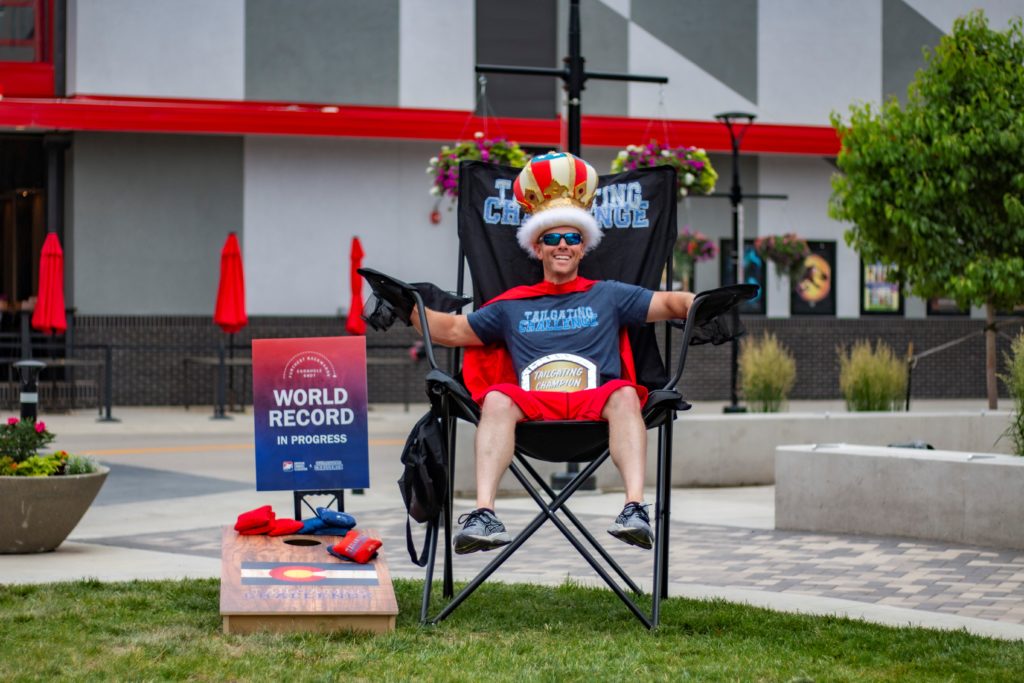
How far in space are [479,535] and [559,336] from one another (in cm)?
101

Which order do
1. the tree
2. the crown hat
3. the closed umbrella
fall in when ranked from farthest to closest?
the closed umbrella < the tree < the crown hat

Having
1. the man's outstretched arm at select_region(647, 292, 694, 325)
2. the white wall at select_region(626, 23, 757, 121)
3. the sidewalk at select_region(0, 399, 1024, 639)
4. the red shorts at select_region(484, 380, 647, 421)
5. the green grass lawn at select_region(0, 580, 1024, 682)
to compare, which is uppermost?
the white wall at select_region(626, 23, 757, 121)

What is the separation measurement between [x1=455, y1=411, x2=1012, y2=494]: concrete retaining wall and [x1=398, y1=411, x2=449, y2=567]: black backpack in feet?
16.1

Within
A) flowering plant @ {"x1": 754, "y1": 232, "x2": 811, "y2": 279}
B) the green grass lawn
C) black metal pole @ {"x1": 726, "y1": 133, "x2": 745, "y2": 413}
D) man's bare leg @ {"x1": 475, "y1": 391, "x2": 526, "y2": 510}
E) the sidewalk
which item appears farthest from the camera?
flowering plant @ {"x1": 754, "y1": 232, "x2": 811, "y2": 279}

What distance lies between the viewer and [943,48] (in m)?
15.3

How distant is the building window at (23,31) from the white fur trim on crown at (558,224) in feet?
55.1

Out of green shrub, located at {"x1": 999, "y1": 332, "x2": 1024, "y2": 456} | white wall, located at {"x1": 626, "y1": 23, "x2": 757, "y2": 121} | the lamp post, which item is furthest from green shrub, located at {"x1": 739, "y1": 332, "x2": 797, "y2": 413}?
white wall, located at {"x1": 626, "y1": 23, "x2": 757, "y2": 121}

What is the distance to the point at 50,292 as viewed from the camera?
17906 mm

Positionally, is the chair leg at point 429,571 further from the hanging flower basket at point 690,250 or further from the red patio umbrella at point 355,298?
the hanging flower basket at point 690,250

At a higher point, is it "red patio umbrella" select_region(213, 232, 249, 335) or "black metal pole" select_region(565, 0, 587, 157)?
"black metal pole" select_region(565, 0, 587, 157)

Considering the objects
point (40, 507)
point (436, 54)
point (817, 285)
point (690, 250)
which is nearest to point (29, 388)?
point (40, 507)

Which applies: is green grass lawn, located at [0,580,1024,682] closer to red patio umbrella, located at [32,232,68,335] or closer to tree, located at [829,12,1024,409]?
tree, located at [829,12,1024,409]

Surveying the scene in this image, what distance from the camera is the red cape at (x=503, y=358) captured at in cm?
604

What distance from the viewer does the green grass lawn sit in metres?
4.57
